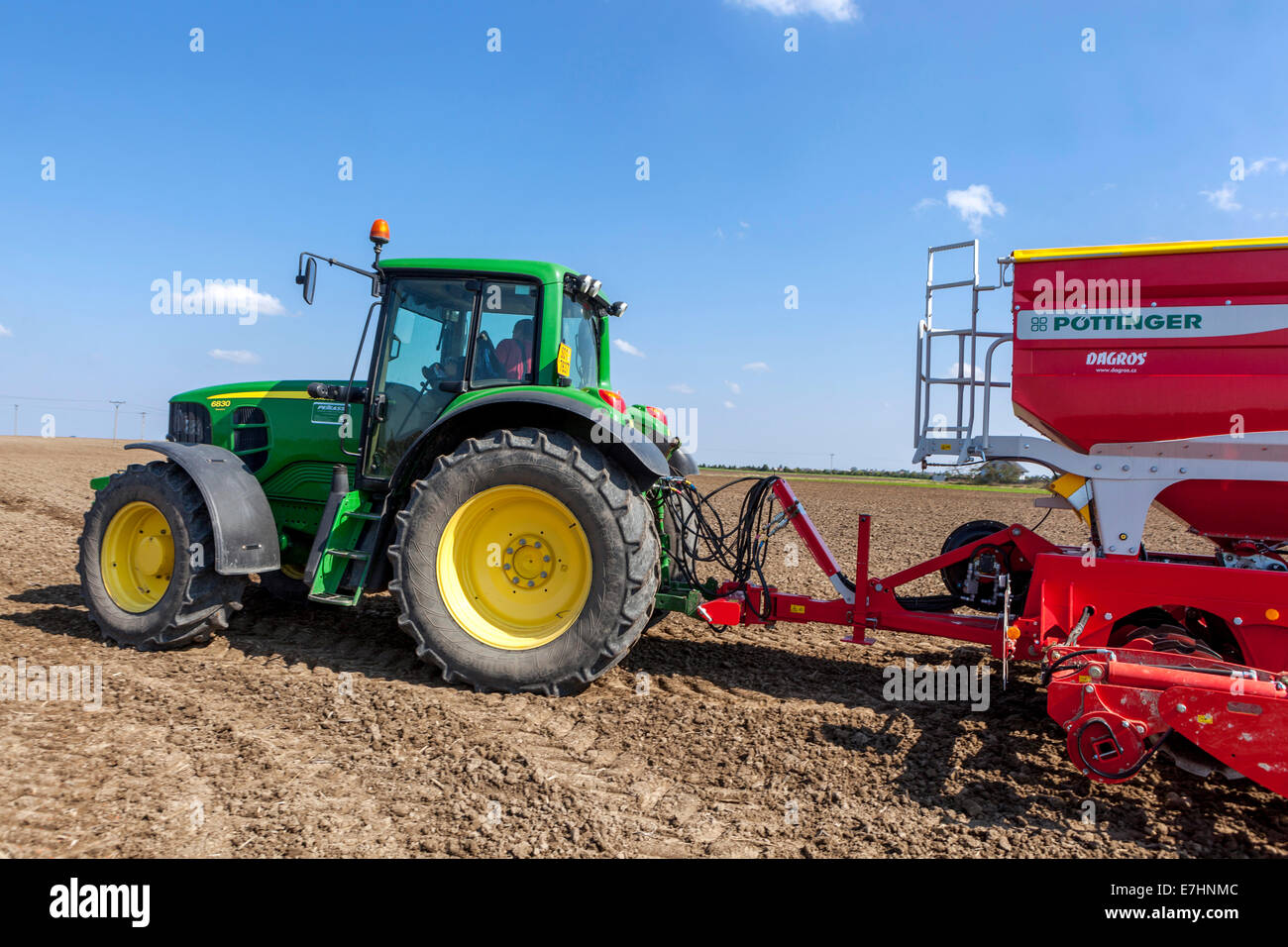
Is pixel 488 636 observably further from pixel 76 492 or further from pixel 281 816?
pixel 76 492

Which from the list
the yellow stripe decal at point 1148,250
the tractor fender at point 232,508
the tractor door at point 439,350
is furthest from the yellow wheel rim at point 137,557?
the yellow stripe decal at point 1148,250

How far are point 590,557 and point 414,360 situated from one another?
1.75m

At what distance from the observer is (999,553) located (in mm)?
4230

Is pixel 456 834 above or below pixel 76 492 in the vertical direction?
below

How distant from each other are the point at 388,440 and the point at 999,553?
3.65 meters

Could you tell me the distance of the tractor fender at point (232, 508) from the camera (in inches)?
172

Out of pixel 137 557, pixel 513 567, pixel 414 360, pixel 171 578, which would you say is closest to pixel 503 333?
pixel 414 360

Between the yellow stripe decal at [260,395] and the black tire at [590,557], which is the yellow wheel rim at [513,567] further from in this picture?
the yellow stripe decal at [260,395]

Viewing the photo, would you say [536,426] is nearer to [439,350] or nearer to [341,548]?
[439,350]

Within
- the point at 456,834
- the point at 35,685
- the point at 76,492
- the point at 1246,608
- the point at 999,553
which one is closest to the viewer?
the point at 456,834

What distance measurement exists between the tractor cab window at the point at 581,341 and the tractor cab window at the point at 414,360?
0.61 meters

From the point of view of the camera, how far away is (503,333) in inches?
177

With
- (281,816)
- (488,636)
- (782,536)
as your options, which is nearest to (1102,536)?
(488,636)

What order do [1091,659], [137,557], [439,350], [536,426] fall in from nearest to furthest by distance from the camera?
[1091,659]
[536,426]
[439,350]
[137,557]
